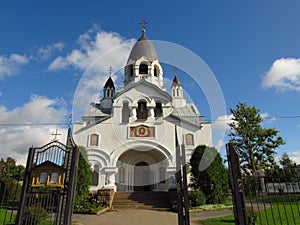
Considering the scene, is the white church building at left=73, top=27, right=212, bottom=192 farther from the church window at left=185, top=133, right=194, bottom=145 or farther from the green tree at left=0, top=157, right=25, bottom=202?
the green tree at left=0, top=157, right=25, bottom=202

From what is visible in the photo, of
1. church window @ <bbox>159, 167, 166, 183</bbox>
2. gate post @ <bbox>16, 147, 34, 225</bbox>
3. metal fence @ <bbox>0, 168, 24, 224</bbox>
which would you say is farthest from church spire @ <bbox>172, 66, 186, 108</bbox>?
gate post @ <bbox>16, 147, 34, 225</bbox>

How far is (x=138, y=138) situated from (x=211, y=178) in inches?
280

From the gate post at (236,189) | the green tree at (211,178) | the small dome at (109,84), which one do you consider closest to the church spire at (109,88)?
the small dome at (109,84)

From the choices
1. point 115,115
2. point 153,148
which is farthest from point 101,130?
point 153,148

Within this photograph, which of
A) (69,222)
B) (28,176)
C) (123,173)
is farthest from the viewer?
(123,173)

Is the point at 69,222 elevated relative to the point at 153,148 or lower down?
lower down

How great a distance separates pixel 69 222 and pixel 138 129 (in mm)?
14100

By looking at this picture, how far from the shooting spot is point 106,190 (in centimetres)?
1531

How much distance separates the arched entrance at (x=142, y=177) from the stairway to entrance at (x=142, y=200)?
146 inches

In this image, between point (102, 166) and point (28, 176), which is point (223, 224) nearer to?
point (28, 176)

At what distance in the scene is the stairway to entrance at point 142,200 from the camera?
1434 centimetres

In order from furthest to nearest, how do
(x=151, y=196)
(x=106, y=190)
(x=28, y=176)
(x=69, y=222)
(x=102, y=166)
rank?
1. (x=102, y=166)
2. (x=151, y=196)
3. (x=106, y=190)
4. (x=28, y=176)
5. (x=69, y=222)

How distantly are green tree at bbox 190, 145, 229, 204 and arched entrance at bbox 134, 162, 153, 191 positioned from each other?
5974 millimetres

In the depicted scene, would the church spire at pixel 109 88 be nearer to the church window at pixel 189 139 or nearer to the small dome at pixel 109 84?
the small dome at pixel 109 84
